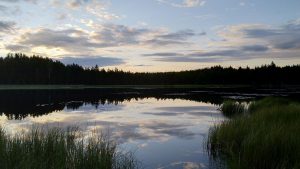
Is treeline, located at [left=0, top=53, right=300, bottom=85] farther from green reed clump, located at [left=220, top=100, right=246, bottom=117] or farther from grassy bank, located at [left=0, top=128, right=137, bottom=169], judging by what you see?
grassy bank, located at [left=0, top=128, right=137, bottom=169]

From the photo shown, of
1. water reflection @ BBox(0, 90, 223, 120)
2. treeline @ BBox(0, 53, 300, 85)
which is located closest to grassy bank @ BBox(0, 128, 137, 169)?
water reflection @ BBox(0, 90, 223, 120)

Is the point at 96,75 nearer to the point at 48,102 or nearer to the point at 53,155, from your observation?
the point at 48,102

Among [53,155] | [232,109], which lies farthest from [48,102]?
[53,155]

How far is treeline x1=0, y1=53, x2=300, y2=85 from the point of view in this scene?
13025 centimetres

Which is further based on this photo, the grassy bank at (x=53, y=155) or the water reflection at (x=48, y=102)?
the water reflection at (x=48, y=102)

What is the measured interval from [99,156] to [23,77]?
127m

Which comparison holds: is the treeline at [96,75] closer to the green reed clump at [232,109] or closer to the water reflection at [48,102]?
the water reflection at [48,102]

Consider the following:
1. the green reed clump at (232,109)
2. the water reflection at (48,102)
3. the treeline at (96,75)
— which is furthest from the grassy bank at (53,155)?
the treeline at (96,75)

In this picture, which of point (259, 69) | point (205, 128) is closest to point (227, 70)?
point (259, 69)

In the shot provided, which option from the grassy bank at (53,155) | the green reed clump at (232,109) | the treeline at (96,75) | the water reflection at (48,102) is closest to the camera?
the grassy bank at (53,155)

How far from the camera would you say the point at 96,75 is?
574 ft

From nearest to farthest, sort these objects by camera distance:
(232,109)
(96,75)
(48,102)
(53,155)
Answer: (53,155), (232,109), (48,102), (96,75)

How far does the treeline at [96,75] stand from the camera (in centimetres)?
13025

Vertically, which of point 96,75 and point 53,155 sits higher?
point 96,75
